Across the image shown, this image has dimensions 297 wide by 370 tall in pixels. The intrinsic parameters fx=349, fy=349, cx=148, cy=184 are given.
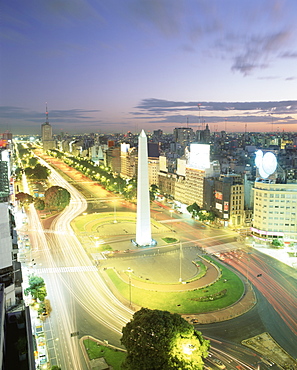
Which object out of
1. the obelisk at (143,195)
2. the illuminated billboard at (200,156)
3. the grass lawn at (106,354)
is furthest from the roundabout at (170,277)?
the illuminated billboard at (200,156)

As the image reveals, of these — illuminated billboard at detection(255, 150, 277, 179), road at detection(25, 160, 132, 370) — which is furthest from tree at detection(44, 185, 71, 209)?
illuminated billboard at detection(255, 150, 277, 179)

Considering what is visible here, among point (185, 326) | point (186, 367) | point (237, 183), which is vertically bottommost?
point (186, 367)

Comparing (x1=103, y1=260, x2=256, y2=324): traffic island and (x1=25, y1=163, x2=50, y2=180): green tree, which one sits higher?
(x1=25, y1=163, x2=50, y2=180): green tree

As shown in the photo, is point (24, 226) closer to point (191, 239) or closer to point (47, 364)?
point (191, 239)

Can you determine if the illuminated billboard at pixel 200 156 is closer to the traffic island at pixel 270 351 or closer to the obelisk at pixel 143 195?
the obelisk at pixel 143 195

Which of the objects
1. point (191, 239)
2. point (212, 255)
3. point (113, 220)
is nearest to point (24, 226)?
point (113, 220)

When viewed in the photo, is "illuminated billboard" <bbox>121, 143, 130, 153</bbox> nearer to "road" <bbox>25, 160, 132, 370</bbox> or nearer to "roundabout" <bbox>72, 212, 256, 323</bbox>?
"roundabout" <bbox>72, 212, 256, 323</bbox>

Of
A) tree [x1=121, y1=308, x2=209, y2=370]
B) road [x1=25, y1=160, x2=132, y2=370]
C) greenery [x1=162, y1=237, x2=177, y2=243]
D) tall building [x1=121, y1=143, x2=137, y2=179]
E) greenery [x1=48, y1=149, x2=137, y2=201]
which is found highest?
tall building [x1=121, y1=143, x2=137, y2=179]
